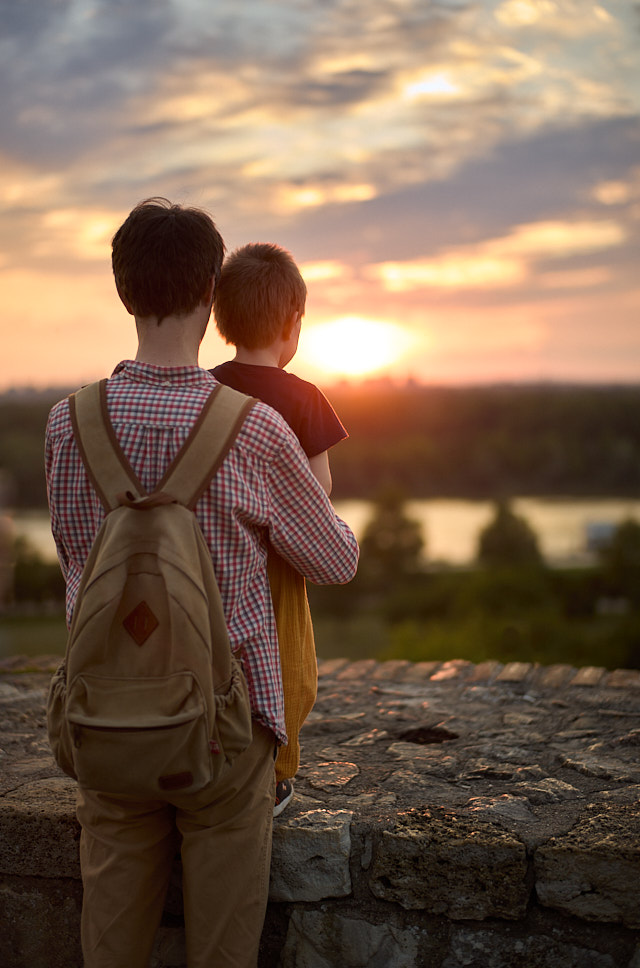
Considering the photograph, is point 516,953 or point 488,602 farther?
point 488,602

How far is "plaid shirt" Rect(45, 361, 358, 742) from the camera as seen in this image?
6.08ft

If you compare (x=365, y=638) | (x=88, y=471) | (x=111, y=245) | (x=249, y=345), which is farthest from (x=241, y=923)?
(x=365, y=638)

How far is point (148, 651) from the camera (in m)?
1.73

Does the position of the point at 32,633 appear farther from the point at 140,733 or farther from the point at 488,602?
the point at 140,733

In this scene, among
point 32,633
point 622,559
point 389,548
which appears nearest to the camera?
point 32,633

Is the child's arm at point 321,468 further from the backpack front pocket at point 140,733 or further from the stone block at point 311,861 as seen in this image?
the stone block at point 311,861

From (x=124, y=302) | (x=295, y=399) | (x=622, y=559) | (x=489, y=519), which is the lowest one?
(x=622, y=559)

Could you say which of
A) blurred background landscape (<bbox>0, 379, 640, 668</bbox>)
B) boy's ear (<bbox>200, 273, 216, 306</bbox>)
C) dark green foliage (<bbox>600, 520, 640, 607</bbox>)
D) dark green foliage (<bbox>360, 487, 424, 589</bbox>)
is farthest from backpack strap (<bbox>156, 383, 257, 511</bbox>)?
dark green foliage (<bbox>360, 487, 424, 589</bbox>)

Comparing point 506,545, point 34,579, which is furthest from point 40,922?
point 506,545

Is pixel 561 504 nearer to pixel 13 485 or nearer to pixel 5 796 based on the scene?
pixel 13 485

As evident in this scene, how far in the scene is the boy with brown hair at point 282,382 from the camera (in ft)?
7.24

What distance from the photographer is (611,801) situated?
8.36 feet

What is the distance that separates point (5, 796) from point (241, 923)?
41.9 inches

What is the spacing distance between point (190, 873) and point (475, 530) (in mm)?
34694
